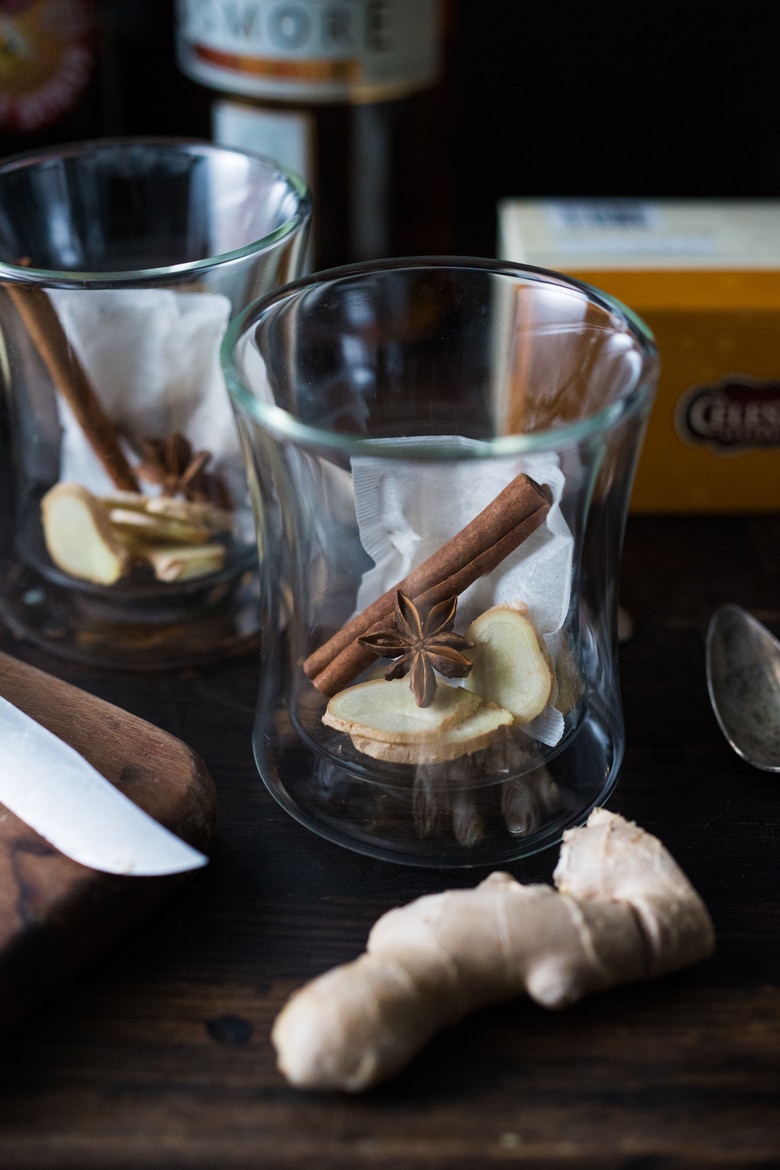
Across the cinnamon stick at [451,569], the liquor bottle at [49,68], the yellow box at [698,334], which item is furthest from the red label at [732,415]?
the liquor bottle at [49,68]

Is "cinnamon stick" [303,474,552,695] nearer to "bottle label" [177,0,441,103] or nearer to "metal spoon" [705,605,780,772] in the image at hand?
"metal spoon" [705,605,780,772]

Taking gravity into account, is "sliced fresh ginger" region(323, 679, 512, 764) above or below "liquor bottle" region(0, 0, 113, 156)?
below

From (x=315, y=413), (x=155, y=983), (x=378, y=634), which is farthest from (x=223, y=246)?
(x=155, y=983)

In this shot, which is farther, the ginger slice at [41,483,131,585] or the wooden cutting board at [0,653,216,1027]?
the ginger slice at [41,483,131,585]

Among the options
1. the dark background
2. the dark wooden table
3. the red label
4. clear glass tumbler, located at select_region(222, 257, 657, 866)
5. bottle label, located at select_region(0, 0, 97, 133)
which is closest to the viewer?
A: the dark wooden table

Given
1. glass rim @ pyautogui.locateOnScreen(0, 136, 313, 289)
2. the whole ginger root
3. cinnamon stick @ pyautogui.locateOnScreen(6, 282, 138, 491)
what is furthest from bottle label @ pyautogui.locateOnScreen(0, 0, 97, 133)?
the whole ginger root

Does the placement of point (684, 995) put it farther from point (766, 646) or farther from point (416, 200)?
point (416, 200)

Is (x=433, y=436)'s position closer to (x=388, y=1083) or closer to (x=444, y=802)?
(x=444, y=802)
